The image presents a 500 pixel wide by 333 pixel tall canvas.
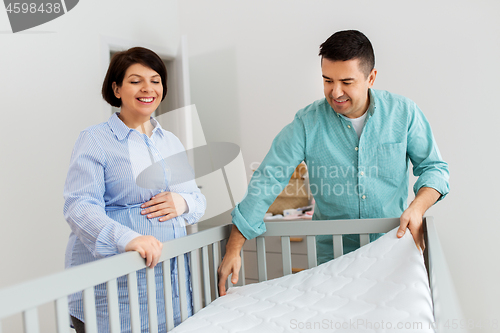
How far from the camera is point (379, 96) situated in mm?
1203

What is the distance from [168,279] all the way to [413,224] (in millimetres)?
622

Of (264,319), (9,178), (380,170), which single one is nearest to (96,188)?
(264,319)

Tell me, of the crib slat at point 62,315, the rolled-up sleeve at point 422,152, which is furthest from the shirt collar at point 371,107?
the crib slat at point 62,315

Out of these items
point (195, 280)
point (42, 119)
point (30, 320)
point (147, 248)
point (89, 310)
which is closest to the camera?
point (30, 320)

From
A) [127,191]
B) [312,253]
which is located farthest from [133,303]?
[312,253]

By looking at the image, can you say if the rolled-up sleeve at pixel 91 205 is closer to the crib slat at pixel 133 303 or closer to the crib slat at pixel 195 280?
the crib slat at pixel 133 303

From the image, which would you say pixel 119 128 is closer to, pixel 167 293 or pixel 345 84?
pixel 167 293

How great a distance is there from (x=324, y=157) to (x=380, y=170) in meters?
0.16

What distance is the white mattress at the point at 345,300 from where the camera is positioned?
0.83 m

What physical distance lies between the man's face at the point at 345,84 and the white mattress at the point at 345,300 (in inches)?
14.2

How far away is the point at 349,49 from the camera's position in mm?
1060

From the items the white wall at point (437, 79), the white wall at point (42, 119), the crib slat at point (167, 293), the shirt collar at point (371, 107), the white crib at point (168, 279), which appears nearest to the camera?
the white crib at point (168, 279)

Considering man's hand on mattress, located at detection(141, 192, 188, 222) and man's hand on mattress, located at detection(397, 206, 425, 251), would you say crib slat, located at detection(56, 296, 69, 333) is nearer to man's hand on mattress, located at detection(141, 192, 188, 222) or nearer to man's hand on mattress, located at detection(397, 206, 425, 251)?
man's hand on mattress, located at detection(141, 192, 188, 222)

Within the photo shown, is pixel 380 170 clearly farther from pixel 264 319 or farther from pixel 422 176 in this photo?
pixel 264 319
